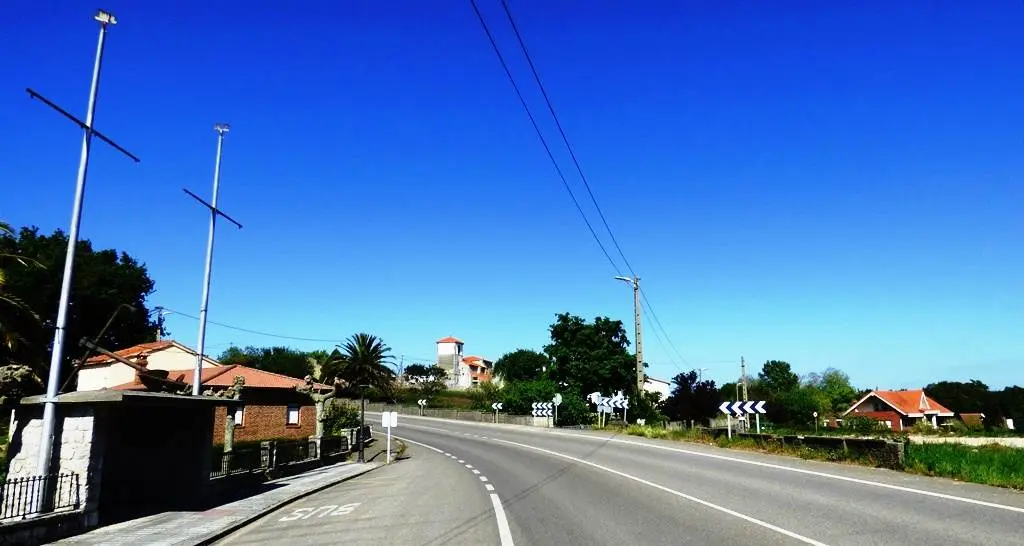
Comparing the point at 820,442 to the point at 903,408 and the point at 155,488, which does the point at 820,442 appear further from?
the point at 903,408

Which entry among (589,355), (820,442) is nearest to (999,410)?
(589,355)

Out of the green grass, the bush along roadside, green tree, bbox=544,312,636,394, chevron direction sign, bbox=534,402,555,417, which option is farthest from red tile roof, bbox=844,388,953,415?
the green grass

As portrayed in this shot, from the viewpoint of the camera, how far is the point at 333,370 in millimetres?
37438

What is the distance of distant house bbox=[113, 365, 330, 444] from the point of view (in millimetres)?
40125

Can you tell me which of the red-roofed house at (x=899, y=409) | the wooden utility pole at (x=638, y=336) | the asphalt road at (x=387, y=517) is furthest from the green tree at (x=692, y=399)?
the red-roofed house at (x=899, y=409)

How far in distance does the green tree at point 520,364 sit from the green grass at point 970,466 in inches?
Result: 4434

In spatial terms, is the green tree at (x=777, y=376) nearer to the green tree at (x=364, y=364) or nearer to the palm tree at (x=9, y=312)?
the green tree at (x=364, y=364)

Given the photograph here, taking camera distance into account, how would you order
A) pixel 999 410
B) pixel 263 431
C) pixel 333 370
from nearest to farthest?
pixel 333 370
pixel 263 431
pixel 999 410

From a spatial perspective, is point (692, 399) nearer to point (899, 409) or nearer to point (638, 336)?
point (638, 336)

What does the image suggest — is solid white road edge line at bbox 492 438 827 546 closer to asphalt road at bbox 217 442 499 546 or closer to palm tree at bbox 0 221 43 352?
asphalt road at bbox 217 442 499 546

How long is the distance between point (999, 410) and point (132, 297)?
12564 cm

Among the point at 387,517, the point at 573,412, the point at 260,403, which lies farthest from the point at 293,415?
the point at 387,517

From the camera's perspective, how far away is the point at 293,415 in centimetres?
4366

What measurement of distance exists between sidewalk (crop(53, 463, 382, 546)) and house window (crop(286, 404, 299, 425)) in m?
26.0
